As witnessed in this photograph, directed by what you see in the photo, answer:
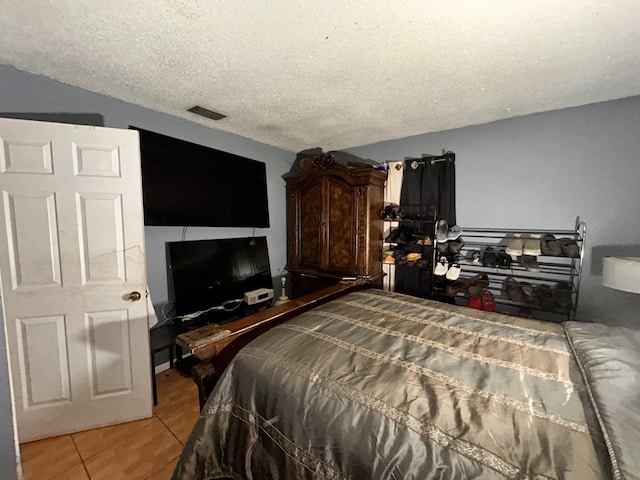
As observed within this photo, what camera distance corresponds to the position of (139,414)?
181 cm

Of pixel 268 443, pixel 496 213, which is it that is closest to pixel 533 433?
pixel 268 443

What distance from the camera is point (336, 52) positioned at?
1427 mm

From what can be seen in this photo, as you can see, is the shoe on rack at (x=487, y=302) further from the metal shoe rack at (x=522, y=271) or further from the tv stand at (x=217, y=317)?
the tv stand at (x=217, y=317)

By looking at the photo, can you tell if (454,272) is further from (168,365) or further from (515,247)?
(168,365)

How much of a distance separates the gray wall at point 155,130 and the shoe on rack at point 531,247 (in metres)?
2.60

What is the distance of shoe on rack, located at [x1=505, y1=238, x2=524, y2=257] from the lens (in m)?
2.15

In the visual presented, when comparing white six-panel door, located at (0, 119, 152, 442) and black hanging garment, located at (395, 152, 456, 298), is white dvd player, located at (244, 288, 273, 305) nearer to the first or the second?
white six-panel door, located at (0, 119, 152, 442)

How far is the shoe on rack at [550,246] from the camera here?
6.63 feet

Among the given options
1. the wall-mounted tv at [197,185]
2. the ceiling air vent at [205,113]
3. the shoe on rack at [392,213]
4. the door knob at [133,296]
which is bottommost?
the door knob at [133,296]

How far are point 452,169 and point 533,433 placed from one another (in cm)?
236

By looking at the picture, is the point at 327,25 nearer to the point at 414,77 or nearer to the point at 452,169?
the point at 414,77

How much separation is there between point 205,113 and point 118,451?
2.51m

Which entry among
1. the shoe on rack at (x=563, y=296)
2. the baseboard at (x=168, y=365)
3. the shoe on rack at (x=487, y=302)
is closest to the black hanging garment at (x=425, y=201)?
the shoe on rack at (x=487, y=302)

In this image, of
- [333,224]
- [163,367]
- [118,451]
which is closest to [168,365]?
[163,367]
